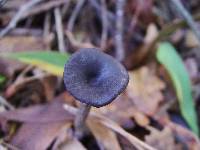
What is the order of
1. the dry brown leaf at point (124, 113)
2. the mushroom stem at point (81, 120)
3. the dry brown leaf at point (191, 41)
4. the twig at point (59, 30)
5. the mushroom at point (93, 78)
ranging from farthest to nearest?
the dry brown leaf at point (191, 41), the twig at point (59, 30), the dry brown leaf at point (124, 113), the mushroom stem at point (81, 120), the mushroom at point (93, 78)

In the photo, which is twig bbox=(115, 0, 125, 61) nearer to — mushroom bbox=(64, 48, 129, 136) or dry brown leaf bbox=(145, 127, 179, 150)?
dry brown leaf bbox=(145, 127, 179, 150)

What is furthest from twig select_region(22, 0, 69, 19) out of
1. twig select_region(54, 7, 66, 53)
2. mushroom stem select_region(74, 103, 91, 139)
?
mushroom stem select_region(74, 103, 91, 139)

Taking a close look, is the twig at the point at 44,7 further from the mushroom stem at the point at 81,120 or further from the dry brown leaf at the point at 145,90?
the mushroom stem at the point at 81,120

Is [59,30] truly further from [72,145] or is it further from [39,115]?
[72,145]

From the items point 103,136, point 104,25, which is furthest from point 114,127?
point 104,25

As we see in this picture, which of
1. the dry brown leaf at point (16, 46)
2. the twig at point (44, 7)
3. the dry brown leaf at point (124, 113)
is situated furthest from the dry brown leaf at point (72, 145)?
the twig at point (44, 7)
